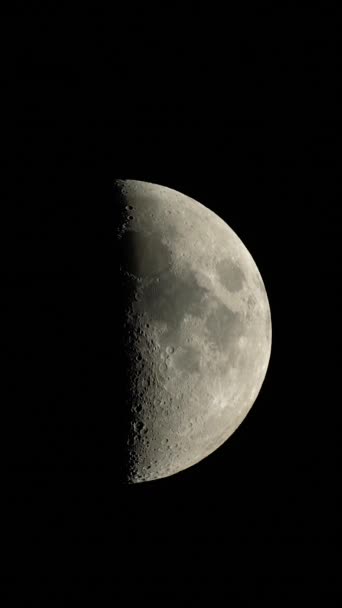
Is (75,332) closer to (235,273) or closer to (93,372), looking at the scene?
(93,372)

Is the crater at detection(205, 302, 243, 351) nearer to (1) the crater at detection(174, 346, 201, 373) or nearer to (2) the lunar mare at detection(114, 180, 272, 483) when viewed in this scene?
(2) the lunar mare at detection(114, 180, 272, 483)

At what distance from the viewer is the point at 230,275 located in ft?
14.7

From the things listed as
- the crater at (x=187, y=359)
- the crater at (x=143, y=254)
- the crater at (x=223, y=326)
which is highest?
the crater at (x=143, y=254)

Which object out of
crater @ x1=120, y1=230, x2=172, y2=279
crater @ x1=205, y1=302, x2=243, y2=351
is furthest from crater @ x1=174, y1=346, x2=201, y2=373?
crater @ x1=120, y1=230, x2=172, y2=279

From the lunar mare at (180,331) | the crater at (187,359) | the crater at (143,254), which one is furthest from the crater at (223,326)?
the crater at (143,254)

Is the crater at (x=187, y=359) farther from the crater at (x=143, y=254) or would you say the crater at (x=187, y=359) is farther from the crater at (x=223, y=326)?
the crater at (x=143, y=254)

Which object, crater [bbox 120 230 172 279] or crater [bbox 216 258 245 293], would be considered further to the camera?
crater [bbox 216 258 245 293]

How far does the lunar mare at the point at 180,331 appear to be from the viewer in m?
4.04

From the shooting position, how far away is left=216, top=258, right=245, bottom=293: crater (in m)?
4.42

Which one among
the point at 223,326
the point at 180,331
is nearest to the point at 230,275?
the point at 223,326

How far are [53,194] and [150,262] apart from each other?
894 mm

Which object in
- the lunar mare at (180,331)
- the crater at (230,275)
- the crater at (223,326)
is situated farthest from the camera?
the crater at (230,275)

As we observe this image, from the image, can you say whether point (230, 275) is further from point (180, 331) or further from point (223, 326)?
point (180, 331)

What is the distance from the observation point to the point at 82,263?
395 centimetres
